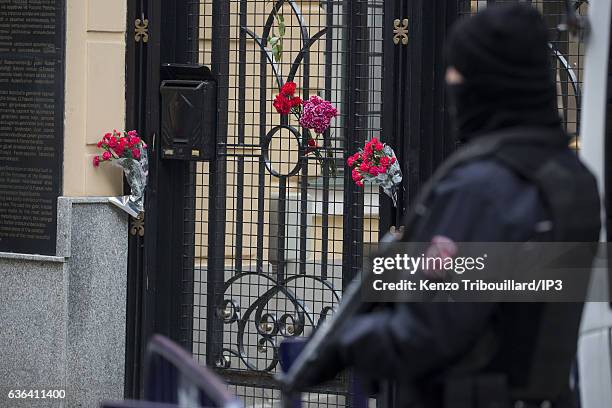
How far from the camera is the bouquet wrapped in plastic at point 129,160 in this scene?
23.2ft

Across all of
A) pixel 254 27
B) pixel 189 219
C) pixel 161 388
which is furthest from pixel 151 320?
pixel 161 388

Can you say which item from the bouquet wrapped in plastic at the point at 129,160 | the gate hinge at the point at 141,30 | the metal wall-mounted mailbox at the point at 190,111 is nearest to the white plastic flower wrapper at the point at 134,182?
the bouquet wrapped in plastic at the point at 129,160

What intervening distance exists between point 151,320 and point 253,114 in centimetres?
128

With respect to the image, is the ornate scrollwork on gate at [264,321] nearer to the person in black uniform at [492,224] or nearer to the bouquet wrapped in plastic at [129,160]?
the bouquet wrapped in plastic at [129,160]

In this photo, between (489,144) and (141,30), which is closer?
(489,144)

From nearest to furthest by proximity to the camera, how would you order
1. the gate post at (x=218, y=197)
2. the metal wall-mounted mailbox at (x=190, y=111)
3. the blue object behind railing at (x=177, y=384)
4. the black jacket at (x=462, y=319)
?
the blue object behind railing at (x=177, y=384), the black jacket at (x=462, y=319), the metal wall-mounted mailbox at (x=190, y=111), the gate post at (x=218, y=197)

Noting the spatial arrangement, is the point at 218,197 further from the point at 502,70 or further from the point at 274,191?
the point at 502,70

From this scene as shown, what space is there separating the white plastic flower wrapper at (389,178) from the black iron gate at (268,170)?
0.07m

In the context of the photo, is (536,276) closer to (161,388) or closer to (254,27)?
(161,388)

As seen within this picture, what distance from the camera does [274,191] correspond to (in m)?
7.12

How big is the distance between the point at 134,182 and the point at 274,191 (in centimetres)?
77

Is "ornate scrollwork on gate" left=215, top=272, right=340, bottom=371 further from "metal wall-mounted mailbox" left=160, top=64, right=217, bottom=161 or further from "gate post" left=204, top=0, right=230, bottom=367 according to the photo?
"metal wall-mounted mailbox" left=160, top=64, right=217, bottom=161

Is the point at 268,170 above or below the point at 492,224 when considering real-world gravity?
above

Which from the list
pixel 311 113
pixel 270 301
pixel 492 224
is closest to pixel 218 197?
pixel 270 301
